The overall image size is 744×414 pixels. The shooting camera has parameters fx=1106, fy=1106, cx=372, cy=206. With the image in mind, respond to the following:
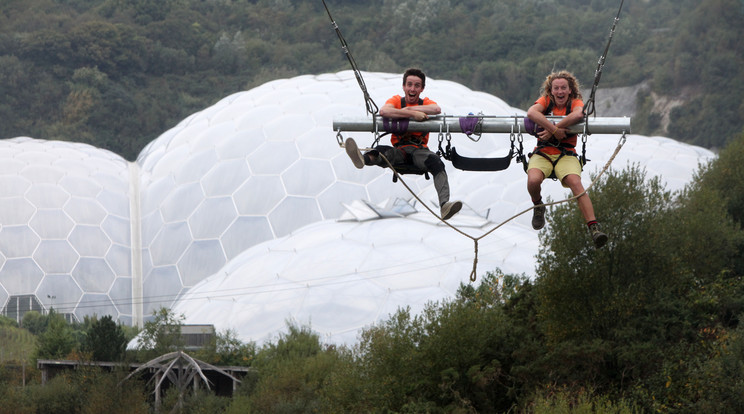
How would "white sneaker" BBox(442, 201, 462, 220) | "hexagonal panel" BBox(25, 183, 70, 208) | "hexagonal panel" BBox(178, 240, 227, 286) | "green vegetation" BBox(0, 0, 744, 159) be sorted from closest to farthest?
"white sneaker" BBox(442, 201, 462, 220), "hexagonal panel" BBox(178, 240, 227, 286), "hexagonal panel" BBox(25, 183, 70, 208), "green vegetation" BBox(0, 0, 744, 159)

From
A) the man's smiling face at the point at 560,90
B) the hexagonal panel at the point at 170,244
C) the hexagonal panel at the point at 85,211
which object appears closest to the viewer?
the man's smiling face at the point at 560,90

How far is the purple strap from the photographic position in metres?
13.0

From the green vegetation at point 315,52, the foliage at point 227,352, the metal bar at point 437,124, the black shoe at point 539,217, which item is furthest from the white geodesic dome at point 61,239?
the black shoe at point 539,217

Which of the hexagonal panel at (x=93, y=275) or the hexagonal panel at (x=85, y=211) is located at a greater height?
the hexagonal panel at (x=85, y=211)

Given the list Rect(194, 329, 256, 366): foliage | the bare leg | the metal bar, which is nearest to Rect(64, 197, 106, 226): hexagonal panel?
Rect(194, 329, 256, 366): foliage

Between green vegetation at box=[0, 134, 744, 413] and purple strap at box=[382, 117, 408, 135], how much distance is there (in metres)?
16.2

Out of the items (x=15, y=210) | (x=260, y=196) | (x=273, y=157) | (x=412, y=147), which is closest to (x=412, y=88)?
(x=412, y=147)

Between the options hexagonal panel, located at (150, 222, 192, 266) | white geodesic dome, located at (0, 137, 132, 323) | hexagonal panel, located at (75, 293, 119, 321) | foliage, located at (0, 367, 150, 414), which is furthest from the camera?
hexagonal panel, located at (150, 222, 192, 266)

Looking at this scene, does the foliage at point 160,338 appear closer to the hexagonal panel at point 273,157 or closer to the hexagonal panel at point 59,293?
the hexagonal panel at point 59,293

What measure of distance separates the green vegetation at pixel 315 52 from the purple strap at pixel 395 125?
74.0 metres

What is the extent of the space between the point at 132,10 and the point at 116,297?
56.2 m

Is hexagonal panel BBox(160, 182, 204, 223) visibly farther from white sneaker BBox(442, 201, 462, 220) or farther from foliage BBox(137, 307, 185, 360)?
white sneaker BBox(442, 201, 462, 220)

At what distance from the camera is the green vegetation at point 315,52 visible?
89.6 meters

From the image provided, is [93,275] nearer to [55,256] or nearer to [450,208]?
[55,256]
